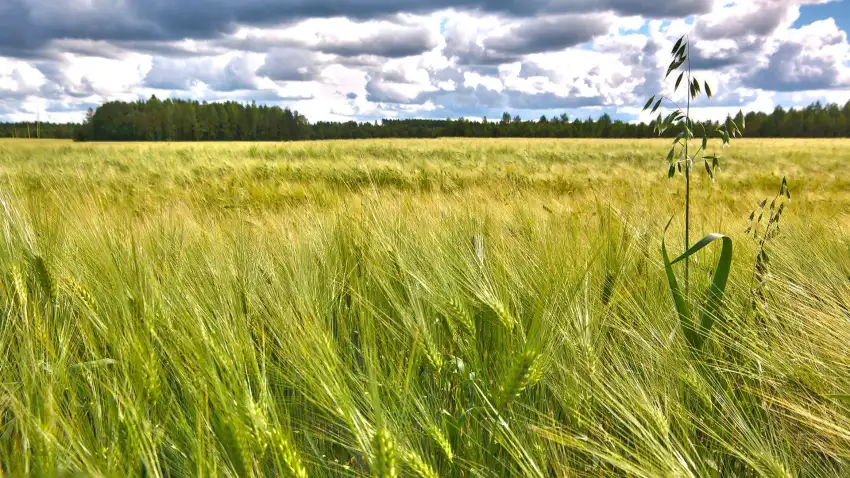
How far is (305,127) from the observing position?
186 feet

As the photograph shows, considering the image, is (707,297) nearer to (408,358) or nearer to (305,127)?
(408,358)

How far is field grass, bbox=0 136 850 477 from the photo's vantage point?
82 cm

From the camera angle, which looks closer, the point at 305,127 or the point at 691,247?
the point at 691,247

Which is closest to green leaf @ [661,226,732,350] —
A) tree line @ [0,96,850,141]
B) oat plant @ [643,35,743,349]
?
oat plant @ [643,35,743,349]

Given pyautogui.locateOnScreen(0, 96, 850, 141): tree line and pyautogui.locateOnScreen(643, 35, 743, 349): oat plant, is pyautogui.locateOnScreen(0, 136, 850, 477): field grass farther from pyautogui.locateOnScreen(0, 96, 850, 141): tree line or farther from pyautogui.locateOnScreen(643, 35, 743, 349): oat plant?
pyautogui.locateOnScreen(0, 96, 850, 141): tree line

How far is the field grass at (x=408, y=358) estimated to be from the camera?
32.2 inches

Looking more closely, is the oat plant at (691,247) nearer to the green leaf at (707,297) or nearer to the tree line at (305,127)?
the green leaf at (707,297)

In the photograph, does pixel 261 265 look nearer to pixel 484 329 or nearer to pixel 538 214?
pixel 484 329

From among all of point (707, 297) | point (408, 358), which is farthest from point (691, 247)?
point (408, 358)

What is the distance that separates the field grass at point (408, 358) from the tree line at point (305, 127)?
47.2 metres

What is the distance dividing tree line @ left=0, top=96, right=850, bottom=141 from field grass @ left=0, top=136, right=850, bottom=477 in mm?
47232

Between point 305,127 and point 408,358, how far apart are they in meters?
58.6

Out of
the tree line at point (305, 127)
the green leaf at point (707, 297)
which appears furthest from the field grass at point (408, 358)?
the tree line at point (305, 127)

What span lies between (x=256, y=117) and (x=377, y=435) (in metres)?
65.2
